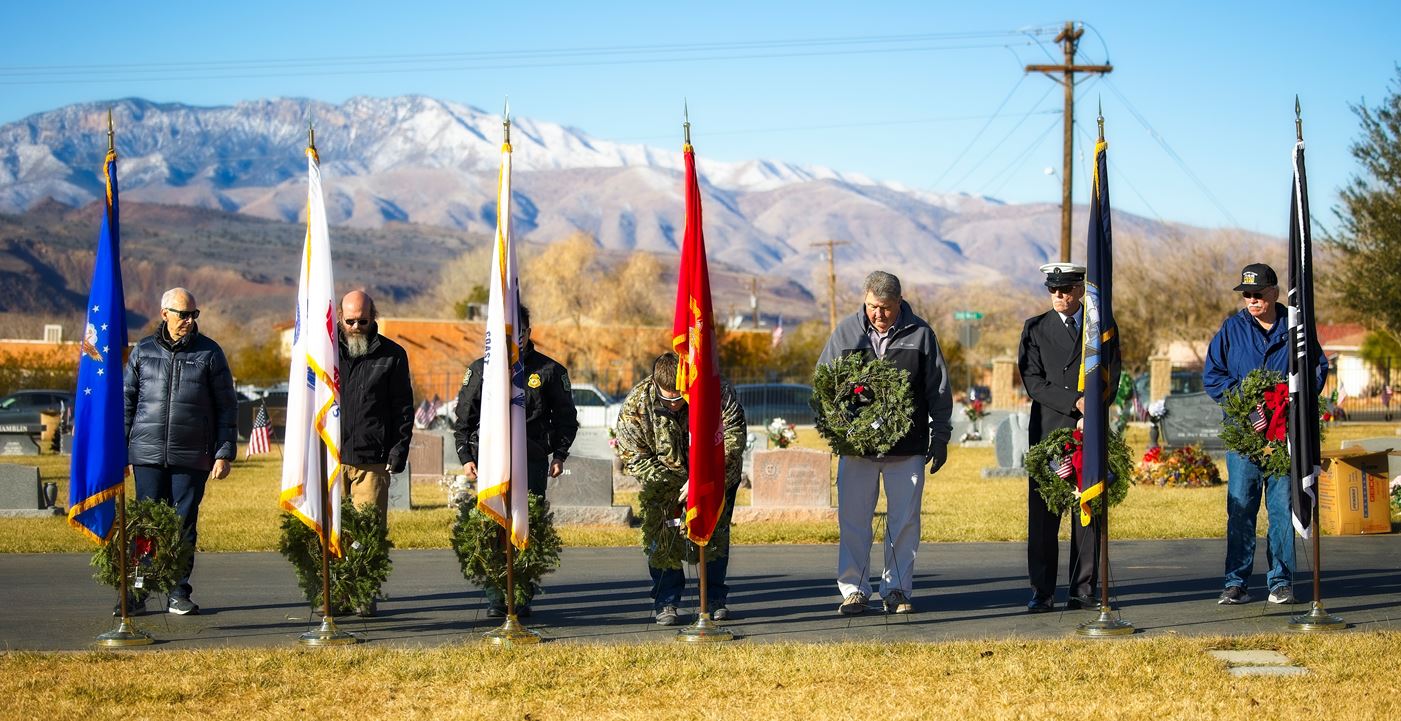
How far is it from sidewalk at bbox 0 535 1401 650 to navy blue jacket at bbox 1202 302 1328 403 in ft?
4.63

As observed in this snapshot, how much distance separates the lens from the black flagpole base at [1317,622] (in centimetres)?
874

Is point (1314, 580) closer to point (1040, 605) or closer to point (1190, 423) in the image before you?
point (1040, 605)

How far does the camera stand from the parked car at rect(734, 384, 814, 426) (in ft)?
151

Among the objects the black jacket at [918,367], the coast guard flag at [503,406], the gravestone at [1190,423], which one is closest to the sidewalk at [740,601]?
the coast guard flag at [503,406]

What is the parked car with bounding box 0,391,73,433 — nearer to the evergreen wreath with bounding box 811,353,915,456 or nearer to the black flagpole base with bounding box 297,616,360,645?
the black flagpole base with bounding box 297,616,360,645

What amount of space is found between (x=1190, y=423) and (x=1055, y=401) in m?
18.9

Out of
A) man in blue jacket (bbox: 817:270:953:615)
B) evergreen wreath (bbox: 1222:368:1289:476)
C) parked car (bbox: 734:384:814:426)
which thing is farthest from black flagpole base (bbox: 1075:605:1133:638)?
parked car (bbox: 734:384:814:426)

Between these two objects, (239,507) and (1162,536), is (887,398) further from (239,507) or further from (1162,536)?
(239,507)

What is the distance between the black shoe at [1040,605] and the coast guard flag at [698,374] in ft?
7.27

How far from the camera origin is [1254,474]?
972 centimetres

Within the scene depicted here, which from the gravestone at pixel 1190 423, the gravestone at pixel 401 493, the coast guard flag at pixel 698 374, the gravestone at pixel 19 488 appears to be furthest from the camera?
the gravestone at pixel 1190 423

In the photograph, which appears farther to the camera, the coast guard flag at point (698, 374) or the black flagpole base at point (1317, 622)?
the black flagpole base at point (1317, 622)

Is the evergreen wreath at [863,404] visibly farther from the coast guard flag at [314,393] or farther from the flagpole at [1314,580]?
the coast guard flag at [314,393]

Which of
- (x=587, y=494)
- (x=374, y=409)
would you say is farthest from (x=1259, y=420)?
(x=587, y=494)
